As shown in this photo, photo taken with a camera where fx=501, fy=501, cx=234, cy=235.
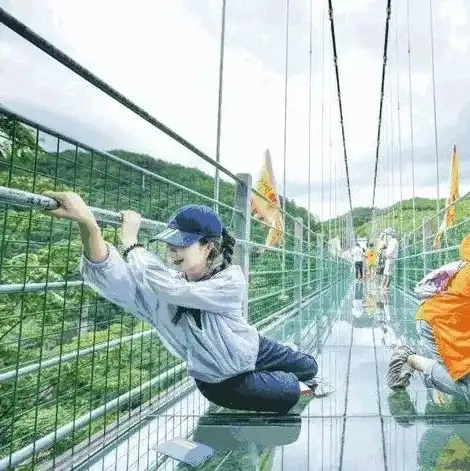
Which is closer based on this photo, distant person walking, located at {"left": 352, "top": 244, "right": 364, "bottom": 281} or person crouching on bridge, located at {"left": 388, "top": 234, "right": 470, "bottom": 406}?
person crouching on bridge, located at {"left": 388, "top": 234, "right": 470, "bottom": 406}

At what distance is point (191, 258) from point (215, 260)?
92mm

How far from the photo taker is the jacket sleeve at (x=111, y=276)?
117 cm

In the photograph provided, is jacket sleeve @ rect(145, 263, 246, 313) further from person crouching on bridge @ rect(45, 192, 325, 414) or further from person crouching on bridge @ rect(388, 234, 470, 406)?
person crouching on bridge @ rect(388, 234, 470, 406)

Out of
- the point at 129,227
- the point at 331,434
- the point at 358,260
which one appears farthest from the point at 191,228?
the point at 358,260

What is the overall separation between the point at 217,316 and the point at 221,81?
2874mm

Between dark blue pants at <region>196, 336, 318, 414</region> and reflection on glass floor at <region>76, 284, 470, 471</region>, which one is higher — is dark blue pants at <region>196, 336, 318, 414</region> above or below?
above

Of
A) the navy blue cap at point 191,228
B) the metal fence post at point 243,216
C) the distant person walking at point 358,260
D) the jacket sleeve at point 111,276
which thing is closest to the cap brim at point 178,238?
the navy blue cap at point 191,228

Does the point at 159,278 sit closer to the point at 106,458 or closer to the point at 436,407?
the point at 106,458

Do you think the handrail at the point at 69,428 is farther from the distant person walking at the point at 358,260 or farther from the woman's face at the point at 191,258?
the distant person walking at the point at 358,260

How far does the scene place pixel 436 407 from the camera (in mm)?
1830

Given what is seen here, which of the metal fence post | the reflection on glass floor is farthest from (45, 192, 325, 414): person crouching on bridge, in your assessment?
the metal fence post

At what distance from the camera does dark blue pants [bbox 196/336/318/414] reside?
Answer: 1.54m

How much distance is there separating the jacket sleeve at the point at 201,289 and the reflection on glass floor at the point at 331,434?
42 cm

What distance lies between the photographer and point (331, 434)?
5.11 ft
